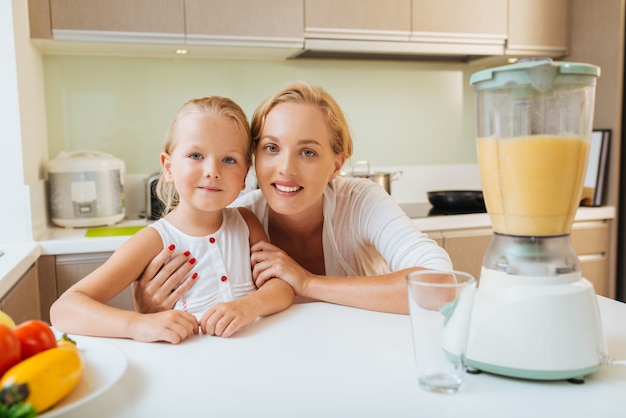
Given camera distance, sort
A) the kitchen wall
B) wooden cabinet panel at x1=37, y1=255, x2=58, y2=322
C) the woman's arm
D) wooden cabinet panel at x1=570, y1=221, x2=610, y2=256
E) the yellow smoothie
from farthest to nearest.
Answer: wooden cabinet panel at x1=570, y1=221, x2=610, y2=256
the kitchen wall
wooden cabinet panel at x1=37, y1=255, x2=58, y2=322
the woman's arm
the yellow smoothie

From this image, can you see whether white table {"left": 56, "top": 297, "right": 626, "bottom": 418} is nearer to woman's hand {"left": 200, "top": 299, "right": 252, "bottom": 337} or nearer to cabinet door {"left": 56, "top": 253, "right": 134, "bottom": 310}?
woman's hand {"left": 200, "top": 299, "right": 252, "bottom": 337}

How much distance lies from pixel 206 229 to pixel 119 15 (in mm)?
1404

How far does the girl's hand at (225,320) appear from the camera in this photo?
0.96m

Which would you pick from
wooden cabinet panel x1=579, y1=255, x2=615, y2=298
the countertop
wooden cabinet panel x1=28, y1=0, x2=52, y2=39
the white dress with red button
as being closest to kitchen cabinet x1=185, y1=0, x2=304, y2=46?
wooden cabinet panel x1=28, y1=0, x2=52, y2=39

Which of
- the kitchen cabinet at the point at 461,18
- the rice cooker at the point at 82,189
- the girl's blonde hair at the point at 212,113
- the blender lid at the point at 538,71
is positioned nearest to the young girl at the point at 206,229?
the girl's blonde hair at the point at 212,113

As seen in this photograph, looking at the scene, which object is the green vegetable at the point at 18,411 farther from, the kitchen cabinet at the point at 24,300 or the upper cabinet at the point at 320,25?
the upper cabinet at the point at 320,25

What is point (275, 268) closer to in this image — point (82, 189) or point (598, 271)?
point (82, 189)

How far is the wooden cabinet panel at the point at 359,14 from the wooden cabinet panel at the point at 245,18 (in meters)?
0.06

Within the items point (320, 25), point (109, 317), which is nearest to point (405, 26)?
point (320, 25)

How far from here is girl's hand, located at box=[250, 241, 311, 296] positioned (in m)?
1.23

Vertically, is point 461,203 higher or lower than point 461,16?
lower

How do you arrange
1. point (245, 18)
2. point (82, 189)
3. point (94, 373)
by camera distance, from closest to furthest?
point (94, 373), point (82, 189), point (245, 18)

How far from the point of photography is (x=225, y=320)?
3.17ft

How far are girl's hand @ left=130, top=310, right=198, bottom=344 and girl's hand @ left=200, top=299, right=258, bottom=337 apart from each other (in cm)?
2
